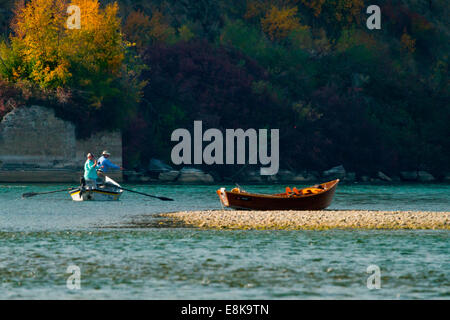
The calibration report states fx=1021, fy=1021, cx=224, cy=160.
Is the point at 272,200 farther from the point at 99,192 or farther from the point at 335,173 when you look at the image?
the point at 335,173

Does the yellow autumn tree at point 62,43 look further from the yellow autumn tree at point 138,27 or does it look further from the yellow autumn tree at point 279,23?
the yellow autumn tree at point 279,23

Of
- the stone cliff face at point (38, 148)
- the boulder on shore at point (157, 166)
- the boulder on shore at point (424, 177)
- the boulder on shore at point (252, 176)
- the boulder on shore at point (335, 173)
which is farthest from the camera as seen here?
the boulder on shore at point (424, 177)

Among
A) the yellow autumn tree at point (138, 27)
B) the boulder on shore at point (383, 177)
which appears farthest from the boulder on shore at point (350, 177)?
the yellow autumn tree at point (138, 27)

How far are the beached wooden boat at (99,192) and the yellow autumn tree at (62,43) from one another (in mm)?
30393

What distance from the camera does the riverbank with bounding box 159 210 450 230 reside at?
39719 mm

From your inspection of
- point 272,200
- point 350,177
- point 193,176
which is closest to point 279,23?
point 350,177

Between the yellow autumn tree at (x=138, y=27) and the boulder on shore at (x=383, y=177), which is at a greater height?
the yellow autumn tree at (x=138, y=27)

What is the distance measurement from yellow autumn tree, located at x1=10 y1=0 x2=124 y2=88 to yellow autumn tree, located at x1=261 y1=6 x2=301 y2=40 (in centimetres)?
3492

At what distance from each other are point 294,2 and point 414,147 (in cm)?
3016

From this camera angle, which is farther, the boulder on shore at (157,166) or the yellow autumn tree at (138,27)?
the yellow autumn tree at (138,27)

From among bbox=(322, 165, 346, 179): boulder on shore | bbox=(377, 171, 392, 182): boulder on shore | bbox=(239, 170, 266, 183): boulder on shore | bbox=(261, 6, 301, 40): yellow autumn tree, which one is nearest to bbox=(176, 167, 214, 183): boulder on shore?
bbox=(239, 170, 266, 183): boulder on shore

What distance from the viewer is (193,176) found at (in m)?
90.2

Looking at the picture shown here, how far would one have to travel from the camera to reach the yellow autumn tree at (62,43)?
8394 cm

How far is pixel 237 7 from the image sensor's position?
126 metres
